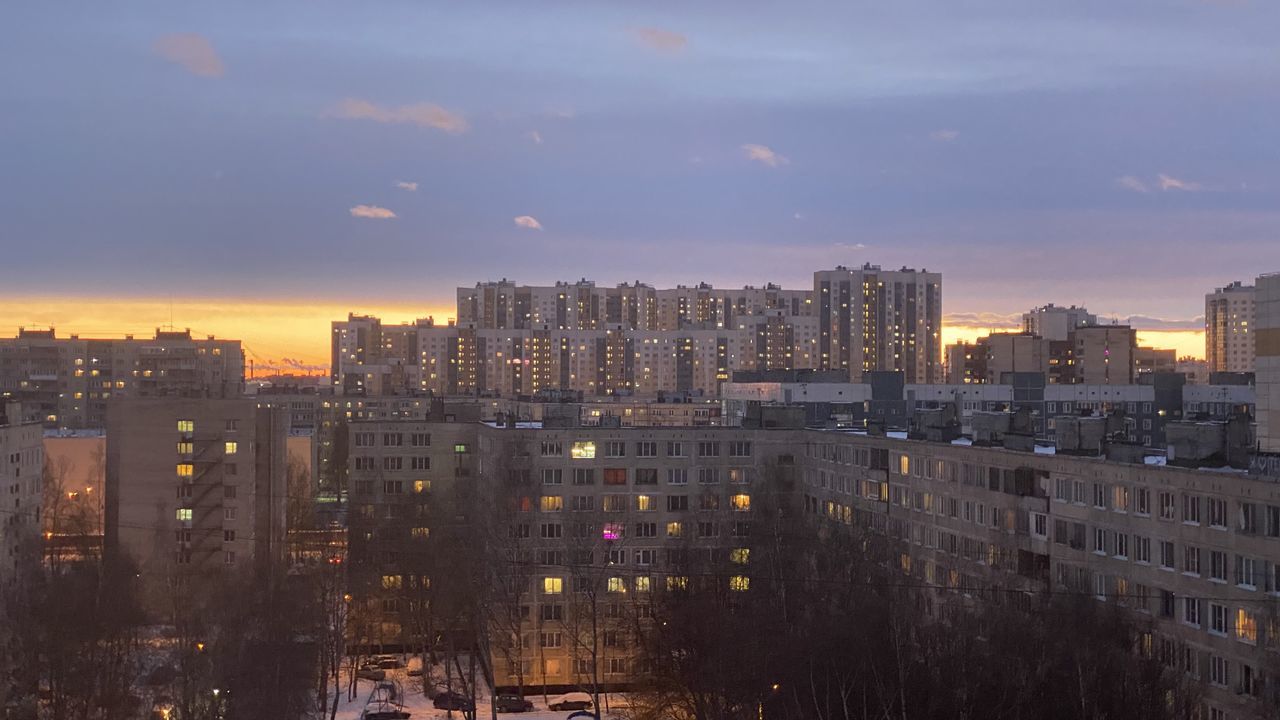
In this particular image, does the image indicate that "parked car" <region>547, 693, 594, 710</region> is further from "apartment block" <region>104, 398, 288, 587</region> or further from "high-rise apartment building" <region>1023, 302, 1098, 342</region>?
"high-rise apartment building" <region>1023, 302, 1098, 342</region>

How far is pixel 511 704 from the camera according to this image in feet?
121

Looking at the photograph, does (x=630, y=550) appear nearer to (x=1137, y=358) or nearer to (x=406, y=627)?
(x=406, y=627)

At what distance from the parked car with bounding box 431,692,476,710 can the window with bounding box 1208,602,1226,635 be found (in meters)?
20.1

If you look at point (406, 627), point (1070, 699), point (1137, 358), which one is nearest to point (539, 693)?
point (406, 627)

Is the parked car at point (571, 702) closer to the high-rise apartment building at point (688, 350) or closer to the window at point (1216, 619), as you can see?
the window at point (1216, 619)

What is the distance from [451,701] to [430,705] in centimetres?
210

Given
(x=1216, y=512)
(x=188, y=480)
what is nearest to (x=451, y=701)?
(x=188, y=480)

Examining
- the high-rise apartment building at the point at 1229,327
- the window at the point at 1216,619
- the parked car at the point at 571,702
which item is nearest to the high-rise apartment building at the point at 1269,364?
the window at the point at 1216,619

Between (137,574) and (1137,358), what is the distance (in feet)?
341

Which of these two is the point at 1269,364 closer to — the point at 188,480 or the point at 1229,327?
the point at 188,480

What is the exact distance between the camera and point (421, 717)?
36.6 metres

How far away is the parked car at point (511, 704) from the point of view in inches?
1446

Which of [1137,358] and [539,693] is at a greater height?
[1137,358]

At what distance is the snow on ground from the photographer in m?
36.3
